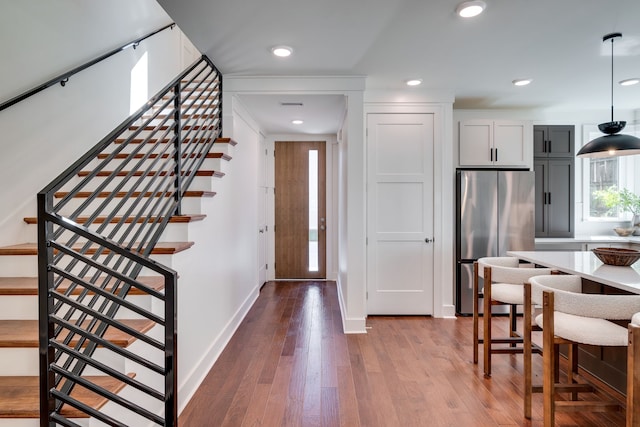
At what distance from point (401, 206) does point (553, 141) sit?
2220 mm

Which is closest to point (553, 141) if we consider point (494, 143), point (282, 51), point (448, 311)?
point (494, 143)

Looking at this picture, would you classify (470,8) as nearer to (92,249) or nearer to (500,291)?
(500,291)

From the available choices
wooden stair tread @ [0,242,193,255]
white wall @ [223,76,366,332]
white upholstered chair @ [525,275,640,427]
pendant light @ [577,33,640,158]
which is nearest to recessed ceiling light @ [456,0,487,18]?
pendant light @ [577,33,640,158]

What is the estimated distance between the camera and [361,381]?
244cm

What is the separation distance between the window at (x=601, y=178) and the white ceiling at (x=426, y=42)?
107 centimetres


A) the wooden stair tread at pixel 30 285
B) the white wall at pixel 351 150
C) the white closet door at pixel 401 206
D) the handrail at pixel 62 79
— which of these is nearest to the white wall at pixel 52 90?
the handrail at pixel 62 79

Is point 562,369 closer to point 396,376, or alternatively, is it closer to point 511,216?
point 396,376

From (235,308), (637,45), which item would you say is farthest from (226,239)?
(637,45)

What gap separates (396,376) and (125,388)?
5.82ft

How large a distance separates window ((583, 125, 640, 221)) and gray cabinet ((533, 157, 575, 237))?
669 mm

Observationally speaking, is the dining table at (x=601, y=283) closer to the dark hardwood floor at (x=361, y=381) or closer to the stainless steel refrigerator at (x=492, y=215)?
the dark hardwood floor at (x=361, y=381)

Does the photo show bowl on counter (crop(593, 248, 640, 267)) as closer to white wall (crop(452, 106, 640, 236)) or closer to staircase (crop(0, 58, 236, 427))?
staircase (crop(0, 58, 236, 427))

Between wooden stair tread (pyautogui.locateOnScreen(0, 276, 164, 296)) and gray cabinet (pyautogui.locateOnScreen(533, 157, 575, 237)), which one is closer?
wooden stair tread (pyautogui.locateOnScreen(0, 276, 164, 296))

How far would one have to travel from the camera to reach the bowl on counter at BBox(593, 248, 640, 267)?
221 cm
